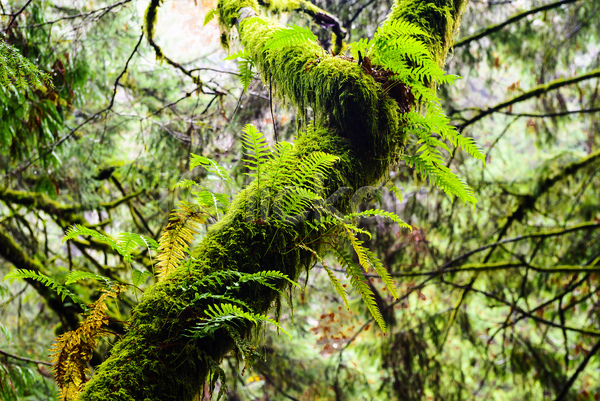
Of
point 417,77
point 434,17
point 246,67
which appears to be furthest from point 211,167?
point 434,17

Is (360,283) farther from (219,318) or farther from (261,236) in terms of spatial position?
(219,318)

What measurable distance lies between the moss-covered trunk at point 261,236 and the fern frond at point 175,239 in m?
0.11

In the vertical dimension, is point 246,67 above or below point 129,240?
above

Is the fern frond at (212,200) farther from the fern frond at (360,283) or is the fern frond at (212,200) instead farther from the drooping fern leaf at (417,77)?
the drooping fern leaf at (417,77)

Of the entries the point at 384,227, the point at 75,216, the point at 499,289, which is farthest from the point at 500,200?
the point at 75,216

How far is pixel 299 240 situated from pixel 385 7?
4.36 meters

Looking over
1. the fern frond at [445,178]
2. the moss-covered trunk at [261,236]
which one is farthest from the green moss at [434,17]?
the fern frond at [445,178]

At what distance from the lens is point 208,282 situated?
139cm

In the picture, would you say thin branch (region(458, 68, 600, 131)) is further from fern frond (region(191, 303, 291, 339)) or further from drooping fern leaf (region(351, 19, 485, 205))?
fern frond (region(191, 303, 291, 339))

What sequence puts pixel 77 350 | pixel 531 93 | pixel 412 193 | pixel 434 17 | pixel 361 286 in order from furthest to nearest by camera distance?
pixel 412 193, pixel 531 93, pixel 434 17, pixel 361 286, pixel 77 350

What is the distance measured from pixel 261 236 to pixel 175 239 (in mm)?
369

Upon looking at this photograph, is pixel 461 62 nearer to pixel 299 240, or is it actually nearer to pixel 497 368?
pixel 497 368

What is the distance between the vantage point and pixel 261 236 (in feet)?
4.94

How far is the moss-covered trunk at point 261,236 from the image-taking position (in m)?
1.24
